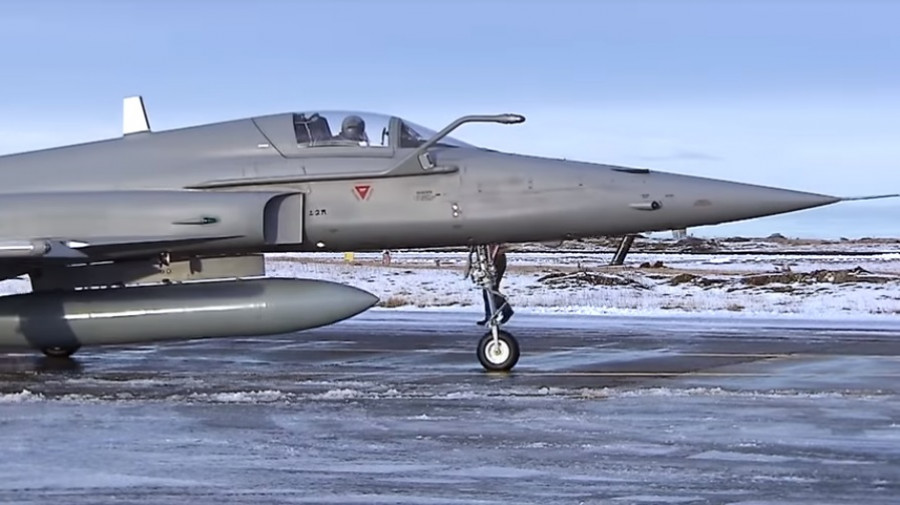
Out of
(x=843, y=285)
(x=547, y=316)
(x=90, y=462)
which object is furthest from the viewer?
(x=843, y=285)

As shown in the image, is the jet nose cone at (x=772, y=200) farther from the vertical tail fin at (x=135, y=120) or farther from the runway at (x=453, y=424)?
the vertical tail fin at (x=135, y=120)

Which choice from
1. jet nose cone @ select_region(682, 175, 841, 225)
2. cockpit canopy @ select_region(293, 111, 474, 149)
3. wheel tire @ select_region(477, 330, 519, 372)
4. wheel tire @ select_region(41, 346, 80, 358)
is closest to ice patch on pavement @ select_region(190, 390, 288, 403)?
wheel tire @ select_region(477, 330, 519, 372)

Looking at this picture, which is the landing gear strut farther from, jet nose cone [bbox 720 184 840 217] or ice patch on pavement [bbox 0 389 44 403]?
ice patch on pavement [bbox 0 389 44 403]

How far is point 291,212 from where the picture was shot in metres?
13.3

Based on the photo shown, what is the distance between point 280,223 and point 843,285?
21.5 metres

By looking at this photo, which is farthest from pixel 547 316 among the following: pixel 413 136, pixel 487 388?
pixel 487 388

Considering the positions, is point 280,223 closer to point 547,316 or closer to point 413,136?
point 413,136

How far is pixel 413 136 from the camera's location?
13.4 meters

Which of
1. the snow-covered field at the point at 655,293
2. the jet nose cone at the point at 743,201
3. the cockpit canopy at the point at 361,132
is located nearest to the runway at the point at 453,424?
the jet nose cone at the point at 743,201

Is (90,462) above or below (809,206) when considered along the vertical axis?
below

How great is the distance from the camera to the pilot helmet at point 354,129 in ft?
44.3

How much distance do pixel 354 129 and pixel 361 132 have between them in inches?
3.2

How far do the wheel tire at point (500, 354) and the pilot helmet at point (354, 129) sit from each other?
2.47 metres

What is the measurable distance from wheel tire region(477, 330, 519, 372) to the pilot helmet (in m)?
2.47
